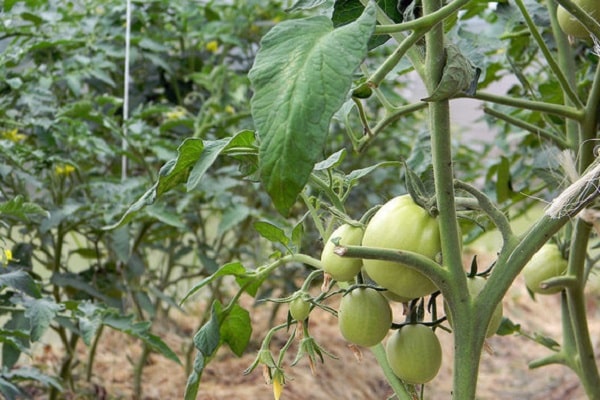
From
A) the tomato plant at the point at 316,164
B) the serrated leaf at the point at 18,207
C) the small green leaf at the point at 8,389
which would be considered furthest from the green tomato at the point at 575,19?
the small green leaf at the point at 8,389

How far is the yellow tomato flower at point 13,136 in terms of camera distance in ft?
4.49

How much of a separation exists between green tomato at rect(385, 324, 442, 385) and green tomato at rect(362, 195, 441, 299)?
0.05 meters

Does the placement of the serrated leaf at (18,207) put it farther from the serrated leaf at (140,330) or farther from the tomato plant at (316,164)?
the serrated leaf at (140,330)

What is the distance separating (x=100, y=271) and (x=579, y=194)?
1196 mm

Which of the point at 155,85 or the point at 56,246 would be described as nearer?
the point at 56,246

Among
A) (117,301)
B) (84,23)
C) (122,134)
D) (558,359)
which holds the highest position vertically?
(84,23)

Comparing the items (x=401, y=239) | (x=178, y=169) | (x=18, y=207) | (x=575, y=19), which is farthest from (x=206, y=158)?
(x=18, y=207)

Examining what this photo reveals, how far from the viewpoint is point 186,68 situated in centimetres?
204

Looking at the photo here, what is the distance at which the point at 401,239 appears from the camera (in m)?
0.53

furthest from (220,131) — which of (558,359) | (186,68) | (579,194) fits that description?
(579,194)

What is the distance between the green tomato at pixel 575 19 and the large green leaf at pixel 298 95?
288mm

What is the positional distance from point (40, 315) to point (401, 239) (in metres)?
0.56

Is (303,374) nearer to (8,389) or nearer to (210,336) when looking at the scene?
(8,389)

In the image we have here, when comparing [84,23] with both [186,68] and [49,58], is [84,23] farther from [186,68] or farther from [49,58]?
[186,68]
